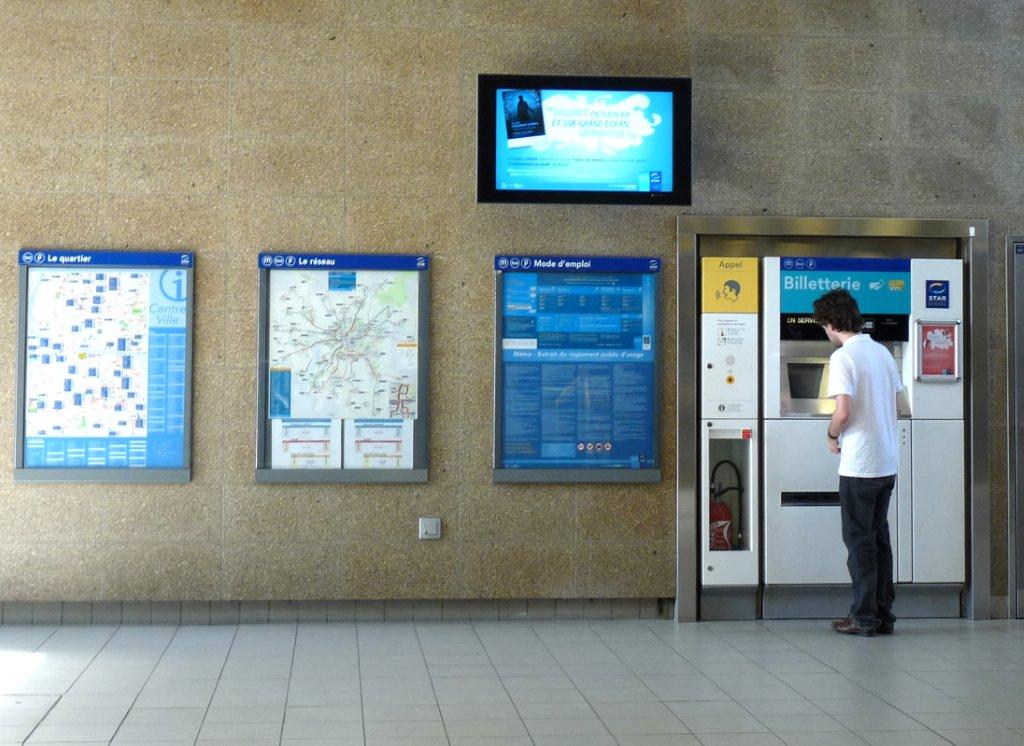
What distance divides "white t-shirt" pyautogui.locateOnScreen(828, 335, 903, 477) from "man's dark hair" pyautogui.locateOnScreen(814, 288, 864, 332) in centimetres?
9

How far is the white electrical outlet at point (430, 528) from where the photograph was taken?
6098 mm

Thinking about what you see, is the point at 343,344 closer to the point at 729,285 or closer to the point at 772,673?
the point at 729,285

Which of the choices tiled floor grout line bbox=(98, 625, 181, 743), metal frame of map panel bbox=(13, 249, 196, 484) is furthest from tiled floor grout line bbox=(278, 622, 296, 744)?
metal frame of map panel bbox=(13, 249, 196, 484)

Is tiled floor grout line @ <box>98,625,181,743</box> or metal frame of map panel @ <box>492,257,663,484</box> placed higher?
metal frame of map panel @ <box>492,257,663,484</box>

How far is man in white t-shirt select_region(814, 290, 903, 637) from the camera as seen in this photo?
5.79 meters

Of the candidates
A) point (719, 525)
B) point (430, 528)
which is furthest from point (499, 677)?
point (719, 525)

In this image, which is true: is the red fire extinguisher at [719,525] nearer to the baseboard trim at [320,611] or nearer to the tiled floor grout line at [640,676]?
the baseboard trim at [320,611]

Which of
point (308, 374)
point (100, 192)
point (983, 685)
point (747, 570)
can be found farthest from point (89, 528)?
point (983, 685)

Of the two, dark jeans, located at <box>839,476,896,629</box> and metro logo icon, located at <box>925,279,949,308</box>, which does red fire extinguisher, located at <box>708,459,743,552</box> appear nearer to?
dark jeans, located at <box>839,476,896,629</box>

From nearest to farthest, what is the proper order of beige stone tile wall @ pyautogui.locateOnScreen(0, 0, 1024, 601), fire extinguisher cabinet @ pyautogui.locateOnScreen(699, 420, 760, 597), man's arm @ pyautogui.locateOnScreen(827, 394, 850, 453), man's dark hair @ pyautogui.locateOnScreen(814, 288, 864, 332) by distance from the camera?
man's arm @ pyautogui.locateOnScreen(827, 394, 850, 453) → man's dark hair @ pyautogui.locateOnScreen(814, 288, 864, 332) → beige stone tile wall @ pyautogui.locateOnScreen(0, 0, 1024, 601) → fire extinguisher cabinet @ pyautogui.locateOnScreen(699, 420, 760, 597)

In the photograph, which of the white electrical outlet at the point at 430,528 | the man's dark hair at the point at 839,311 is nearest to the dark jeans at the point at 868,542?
the man's dark hair at the point at 839,311

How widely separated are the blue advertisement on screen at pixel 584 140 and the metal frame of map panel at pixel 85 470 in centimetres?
177

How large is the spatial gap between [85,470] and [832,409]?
3914 millimetres

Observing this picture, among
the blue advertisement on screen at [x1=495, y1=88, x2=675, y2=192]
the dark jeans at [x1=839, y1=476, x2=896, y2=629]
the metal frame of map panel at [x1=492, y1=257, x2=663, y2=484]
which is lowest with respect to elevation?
the dark jeans at [x1=839, y1=476, x2=896, y2=629]
